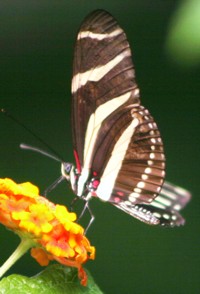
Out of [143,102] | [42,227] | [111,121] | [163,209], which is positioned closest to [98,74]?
[111,121]

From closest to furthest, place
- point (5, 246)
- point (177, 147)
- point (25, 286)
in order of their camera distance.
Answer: point (25, 286) → point (5, 246) → point (177, 147)

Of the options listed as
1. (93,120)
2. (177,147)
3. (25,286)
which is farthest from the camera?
(177,147)

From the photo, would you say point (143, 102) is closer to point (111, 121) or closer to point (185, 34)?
point (111, 121)

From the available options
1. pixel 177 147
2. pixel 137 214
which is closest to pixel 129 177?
pixel 137 214

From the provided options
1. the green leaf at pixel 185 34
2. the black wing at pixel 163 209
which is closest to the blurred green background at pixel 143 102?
the black wing at pixel 163 209

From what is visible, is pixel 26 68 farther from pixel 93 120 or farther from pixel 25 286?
pixel 25 286

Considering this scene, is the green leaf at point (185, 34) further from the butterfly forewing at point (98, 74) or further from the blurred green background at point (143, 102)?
the blurred green background at point (143, 102)

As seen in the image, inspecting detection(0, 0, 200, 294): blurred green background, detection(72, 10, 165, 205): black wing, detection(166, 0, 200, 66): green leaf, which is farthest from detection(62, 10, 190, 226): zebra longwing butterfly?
detection(0, 0, 200, 294): blurred green background
